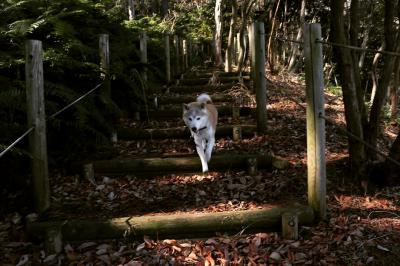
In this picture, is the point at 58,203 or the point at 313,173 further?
the point at 58,203

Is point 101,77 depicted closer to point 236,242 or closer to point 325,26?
point 236,242

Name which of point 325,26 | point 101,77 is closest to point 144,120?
point 101,77

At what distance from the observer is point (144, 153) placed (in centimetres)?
621

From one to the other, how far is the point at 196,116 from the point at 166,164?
75 cm

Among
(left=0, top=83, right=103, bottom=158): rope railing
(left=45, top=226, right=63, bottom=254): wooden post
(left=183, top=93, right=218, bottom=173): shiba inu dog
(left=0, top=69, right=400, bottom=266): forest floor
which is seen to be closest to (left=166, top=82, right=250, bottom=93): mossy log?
(left=0, top=69, right=400, bottom=266): forest floor

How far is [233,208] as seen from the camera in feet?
14.5

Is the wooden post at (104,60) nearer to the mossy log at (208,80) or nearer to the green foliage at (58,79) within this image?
the green foliage at (58,79)

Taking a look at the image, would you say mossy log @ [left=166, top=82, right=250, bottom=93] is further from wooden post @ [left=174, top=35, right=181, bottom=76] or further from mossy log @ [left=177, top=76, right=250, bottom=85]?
wooden post @ [left=174, top=35, right=181, bottom=76]

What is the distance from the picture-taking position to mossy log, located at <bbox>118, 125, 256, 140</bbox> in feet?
22.0

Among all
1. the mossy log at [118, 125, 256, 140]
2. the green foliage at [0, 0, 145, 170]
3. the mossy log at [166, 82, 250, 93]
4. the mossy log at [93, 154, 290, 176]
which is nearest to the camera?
the green foliage at [0, 0, 145, 170]

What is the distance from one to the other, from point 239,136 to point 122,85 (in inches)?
87.7

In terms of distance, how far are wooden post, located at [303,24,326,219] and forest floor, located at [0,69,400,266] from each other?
0.24 meters

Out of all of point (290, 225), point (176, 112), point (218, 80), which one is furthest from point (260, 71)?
point (218, 80)

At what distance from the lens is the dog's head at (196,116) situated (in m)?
5.60
